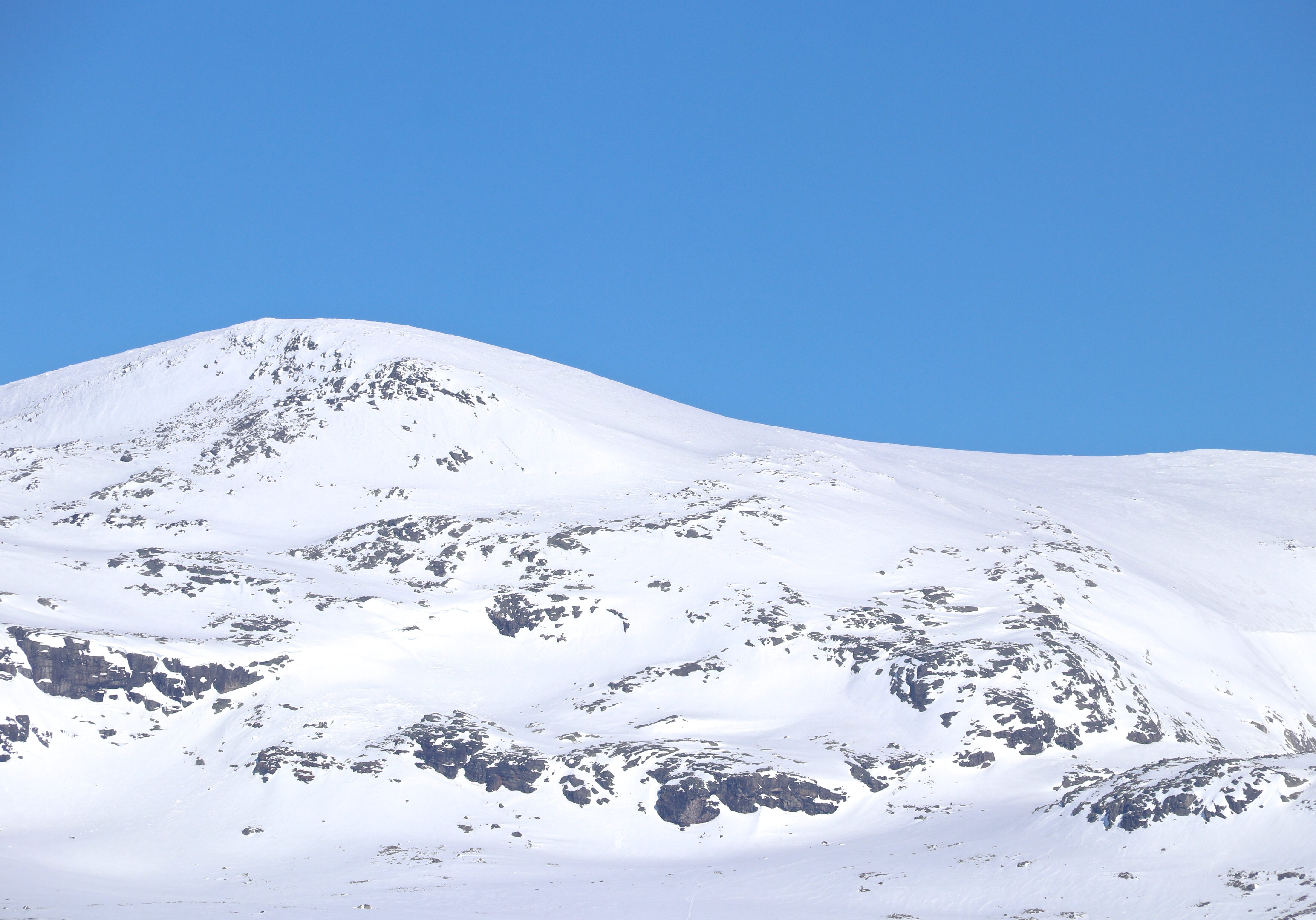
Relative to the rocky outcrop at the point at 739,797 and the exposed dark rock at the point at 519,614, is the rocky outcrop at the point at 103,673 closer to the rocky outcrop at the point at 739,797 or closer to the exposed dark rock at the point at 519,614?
the exposed dark rock at the point at 519,614

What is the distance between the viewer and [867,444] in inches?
6053

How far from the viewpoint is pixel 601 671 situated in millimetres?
89812

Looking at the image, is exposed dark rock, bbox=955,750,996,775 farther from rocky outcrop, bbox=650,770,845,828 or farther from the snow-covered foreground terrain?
rocky outcrop, bbox=650,770,845,828

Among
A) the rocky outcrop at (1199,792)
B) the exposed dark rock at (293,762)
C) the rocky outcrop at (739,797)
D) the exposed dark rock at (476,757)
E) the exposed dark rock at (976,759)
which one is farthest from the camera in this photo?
the exposed dark rock at (976,759)

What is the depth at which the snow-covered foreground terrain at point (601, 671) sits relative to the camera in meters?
61.0

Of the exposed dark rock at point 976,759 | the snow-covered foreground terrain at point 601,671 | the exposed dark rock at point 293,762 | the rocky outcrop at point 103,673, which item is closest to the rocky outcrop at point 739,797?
the snow-covered foreground terrain at point 601,671

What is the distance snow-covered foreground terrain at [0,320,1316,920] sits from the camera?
60969mm

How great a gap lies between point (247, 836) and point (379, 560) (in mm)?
35694

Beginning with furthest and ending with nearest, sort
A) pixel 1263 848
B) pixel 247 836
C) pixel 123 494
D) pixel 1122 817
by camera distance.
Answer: pixel 123 494 < pixel 247 836 < pixel 1122 817 < pixel 1263 848

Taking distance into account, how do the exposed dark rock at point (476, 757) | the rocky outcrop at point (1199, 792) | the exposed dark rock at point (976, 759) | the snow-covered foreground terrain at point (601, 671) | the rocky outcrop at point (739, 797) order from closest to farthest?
the rocky outcrop at point (1199, 792) → the snow-covered foreground terrain at point (601, 671) → the rocky outcrop at point (739, 797) → the exposed dark rock at point (476, 757) → the exposed dark rock at point (976, 759)

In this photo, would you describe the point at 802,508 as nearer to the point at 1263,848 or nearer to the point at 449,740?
the point at 449,740

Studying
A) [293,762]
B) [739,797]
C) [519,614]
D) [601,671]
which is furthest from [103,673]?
[739,797]

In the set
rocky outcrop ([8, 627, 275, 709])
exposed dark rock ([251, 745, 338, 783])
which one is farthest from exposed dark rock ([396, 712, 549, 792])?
rocky outcrop ([8, 627, 275, 709])

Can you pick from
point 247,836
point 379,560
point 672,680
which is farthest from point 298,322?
point 247,836
